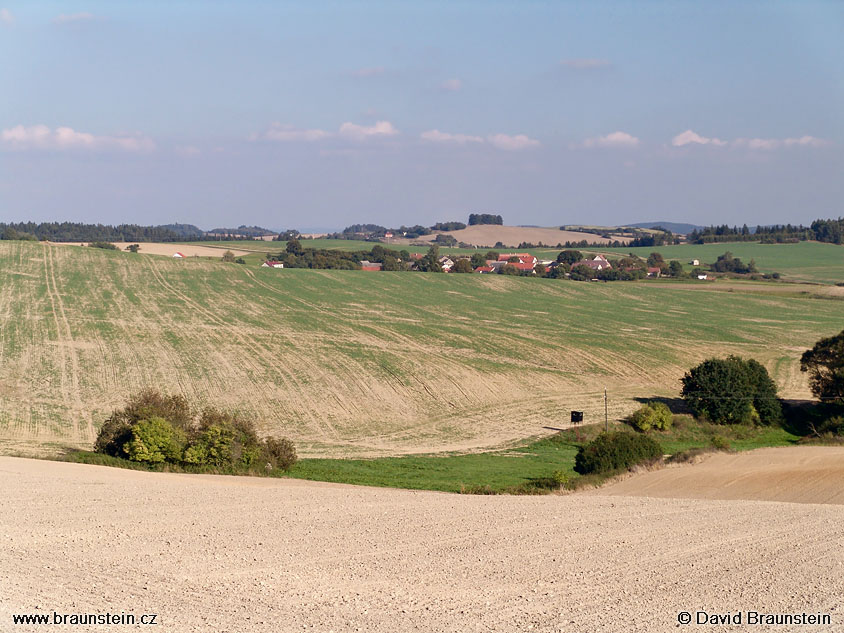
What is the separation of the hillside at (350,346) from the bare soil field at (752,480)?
9.44 m

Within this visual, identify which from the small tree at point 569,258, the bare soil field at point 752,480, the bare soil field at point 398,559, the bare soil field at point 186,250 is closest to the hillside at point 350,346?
the bare soil field at point 752,480

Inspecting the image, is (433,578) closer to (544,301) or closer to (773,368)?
(773,368)

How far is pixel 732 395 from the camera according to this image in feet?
136

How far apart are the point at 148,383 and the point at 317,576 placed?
3213 centimetres

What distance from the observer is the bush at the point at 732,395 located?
41344 millimetres

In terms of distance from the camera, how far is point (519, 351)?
184 ft

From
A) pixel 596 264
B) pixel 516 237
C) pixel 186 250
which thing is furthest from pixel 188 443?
pixel 516 237

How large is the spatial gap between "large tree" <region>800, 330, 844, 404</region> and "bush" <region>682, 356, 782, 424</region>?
2.34 meters

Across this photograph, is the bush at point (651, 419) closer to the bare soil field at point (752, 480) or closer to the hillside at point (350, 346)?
the hillside at point (350, 346)

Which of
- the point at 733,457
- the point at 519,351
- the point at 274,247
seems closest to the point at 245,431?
the point at 733,457

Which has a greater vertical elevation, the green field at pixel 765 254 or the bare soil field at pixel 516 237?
the bare soil field at pixel 516 237

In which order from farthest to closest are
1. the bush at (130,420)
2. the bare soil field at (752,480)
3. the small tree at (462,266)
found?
the small tree at (462,266), the bush at (130,420), the bare soil field at (752,480)

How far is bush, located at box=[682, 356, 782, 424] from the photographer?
4134cm

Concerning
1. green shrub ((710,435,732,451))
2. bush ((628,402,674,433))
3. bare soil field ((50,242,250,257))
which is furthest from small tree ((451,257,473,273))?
green shrub ((710,435,732,451))
